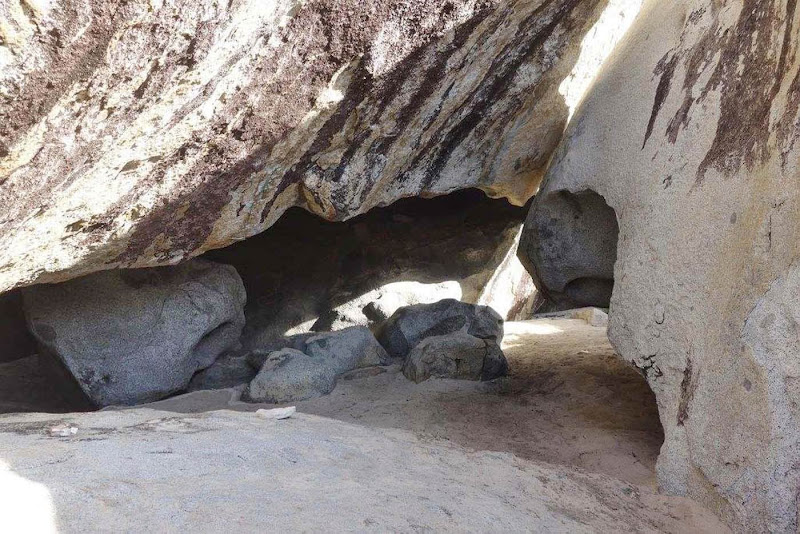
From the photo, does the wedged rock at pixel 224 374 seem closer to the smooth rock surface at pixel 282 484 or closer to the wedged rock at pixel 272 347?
the wedged rock at pixel 272 347

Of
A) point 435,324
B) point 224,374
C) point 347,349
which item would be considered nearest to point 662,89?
point 435,324

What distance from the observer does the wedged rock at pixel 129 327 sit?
3.45 meters

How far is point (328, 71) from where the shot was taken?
8.89 ft

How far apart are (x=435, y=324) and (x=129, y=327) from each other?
179cm

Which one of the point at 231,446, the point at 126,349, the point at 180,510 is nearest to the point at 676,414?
the point at 231,446

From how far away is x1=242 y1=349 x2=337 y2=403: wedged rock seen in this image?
11.1ft

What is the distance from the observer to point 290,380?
134 inches

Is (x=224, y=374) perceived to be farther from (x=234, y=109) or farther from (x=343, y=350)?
(x=234, y=109)

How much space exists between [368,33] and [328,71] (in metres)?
0.22

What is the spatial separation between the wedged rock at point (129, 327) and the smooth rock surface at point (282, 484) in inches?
39.2

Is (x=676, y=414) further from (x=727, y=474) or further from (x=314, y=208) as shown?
(x=314, y=208)

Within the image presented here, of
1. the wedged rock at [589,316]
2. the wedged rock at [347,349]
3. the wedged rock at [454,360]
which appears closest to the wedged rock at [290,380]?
the wedged rock at [347,349]

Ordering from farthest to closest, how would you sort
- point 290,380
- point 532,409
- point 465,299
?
point 465,299, point 290,380, point 532,409

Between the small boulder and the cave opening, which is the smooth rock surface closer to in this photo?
the cave opening
